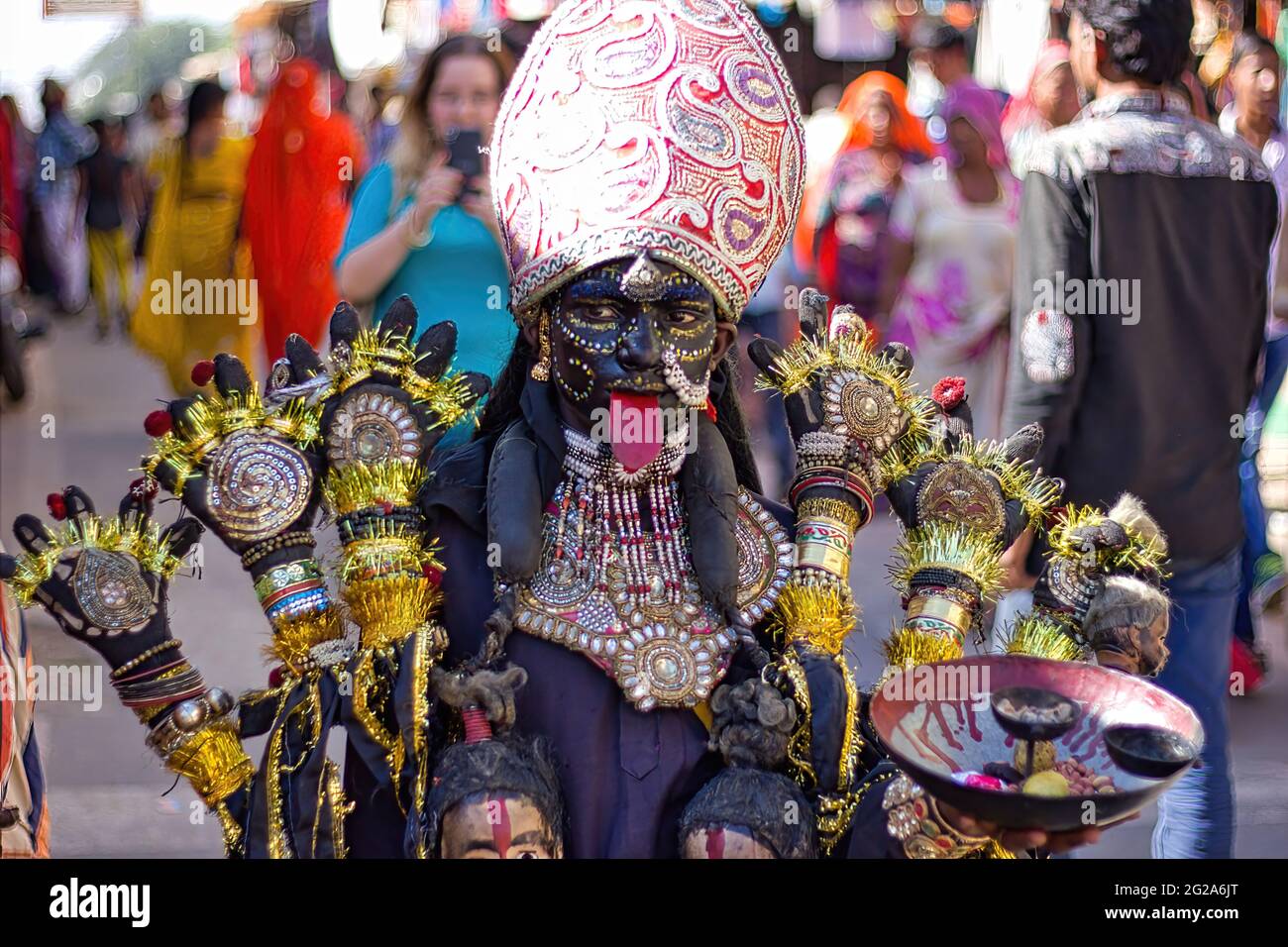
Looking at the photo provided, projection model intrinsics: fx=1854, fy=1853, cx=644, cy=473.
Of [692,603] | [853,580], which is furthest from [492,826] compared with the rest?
[853,580]

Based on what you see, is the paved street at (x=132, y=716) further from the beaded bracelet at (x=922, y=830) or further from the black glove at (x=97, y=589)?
the beaded bracelet at (x=922, y=830)

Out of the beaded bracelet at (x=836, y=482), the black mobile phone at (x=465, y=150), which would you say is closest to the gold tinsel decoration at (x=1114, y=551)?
the beaded bracelet at (x=836, y=482)

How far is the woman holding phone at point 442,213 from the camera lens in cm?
496

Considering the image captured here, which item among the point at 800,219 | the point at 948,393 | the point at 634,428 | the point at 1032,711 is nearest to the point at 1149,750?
the point at 1032,711

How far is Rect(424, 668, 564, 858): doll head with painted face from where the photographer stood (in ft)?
10.3

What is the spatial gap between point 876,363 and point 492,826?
1238 mm

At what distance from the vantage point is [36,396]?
460 inches

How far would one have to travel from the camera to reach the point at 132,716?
659 centimetres

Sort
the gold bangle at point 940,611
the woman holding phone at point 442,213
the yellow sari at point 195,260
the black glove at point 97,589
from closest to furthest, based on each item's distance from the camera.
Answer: the black glove at point 97,589 → the gold bangle at point 940,611 → the woman holding phone at point 442,213 → the yellow sari at point 195,260

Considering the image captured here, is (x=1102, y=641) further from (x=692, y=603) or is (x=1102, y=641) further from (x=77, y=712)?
(x=77, y=712)

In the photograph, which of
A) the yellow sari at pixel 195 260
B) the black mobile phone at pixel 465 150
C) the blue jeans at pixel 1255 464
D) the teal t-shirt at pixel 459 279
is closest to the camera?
the teal t-shirt at pixel 459 279

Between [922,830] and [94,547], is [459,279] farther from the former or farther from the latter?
[922,830]

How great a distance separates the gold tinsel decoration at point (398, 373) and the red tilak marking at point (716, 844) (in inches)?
35.1

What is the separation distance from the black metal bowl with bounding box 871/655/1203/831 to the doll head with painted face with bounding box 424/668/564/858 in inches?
23.4
